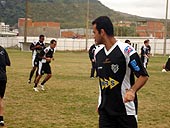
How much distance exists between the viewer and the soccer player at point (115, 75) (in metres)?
5.06

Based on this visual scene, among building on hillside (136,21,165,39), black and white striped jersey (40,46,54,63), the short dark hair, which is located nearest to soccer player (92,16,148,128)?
the short dark hair

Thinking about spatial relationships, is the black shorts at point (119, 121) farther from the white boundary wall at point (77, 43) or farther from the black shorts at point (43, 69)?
the white boundary wall at point (77, 43)

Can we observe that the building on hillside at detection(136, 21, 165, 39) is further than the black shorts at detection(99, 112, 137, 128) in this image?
Yes

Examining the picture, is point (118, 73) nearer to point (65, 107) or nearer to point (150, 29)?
point (65, 107)

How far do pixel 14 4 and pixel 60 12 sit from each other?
29030 mm

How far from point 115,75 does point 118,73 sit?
0.05 m

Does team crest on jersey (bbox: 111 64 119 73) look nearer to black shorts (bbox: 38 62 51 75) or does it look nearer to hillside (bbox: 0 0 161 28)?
black shorts (bbox: 38 62 51 75)

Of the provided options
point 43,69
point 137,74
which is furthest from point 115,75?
point 43,69

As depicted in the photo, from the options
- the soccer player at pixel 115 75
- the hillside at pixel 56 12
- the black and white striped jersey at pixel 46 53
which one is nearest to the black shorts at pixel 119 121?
the soccer player at pixel 115 75

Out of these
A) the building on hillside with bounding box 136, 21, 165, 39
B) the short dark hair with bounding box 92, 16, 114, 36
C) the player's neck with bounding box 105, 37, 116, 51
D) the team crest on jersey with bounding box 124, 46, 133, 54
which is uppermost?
the building on hillside with bounding box 136, 21, 165, 39

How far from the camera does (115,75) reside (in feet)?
16.9

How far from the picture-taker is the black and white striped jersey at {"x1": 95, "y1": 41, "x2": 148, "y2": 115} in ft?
16.6

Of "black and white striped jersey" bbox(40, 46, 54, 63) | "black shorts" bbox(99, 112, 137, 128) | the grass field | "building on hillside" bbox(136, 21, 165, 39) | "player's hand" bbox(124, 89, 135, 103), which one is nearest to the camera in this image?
"player's hand" bbox(124, 89, 135, 103)

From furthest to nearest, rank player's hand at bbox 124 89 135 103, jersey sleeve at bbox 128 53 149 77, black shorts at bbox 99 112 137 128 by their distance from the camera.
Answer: black shorts at bbox 99 112 137 128 < jersey sleeve at bbox 128 53 149 77 < player's hand at bbox 124 89 135 103
